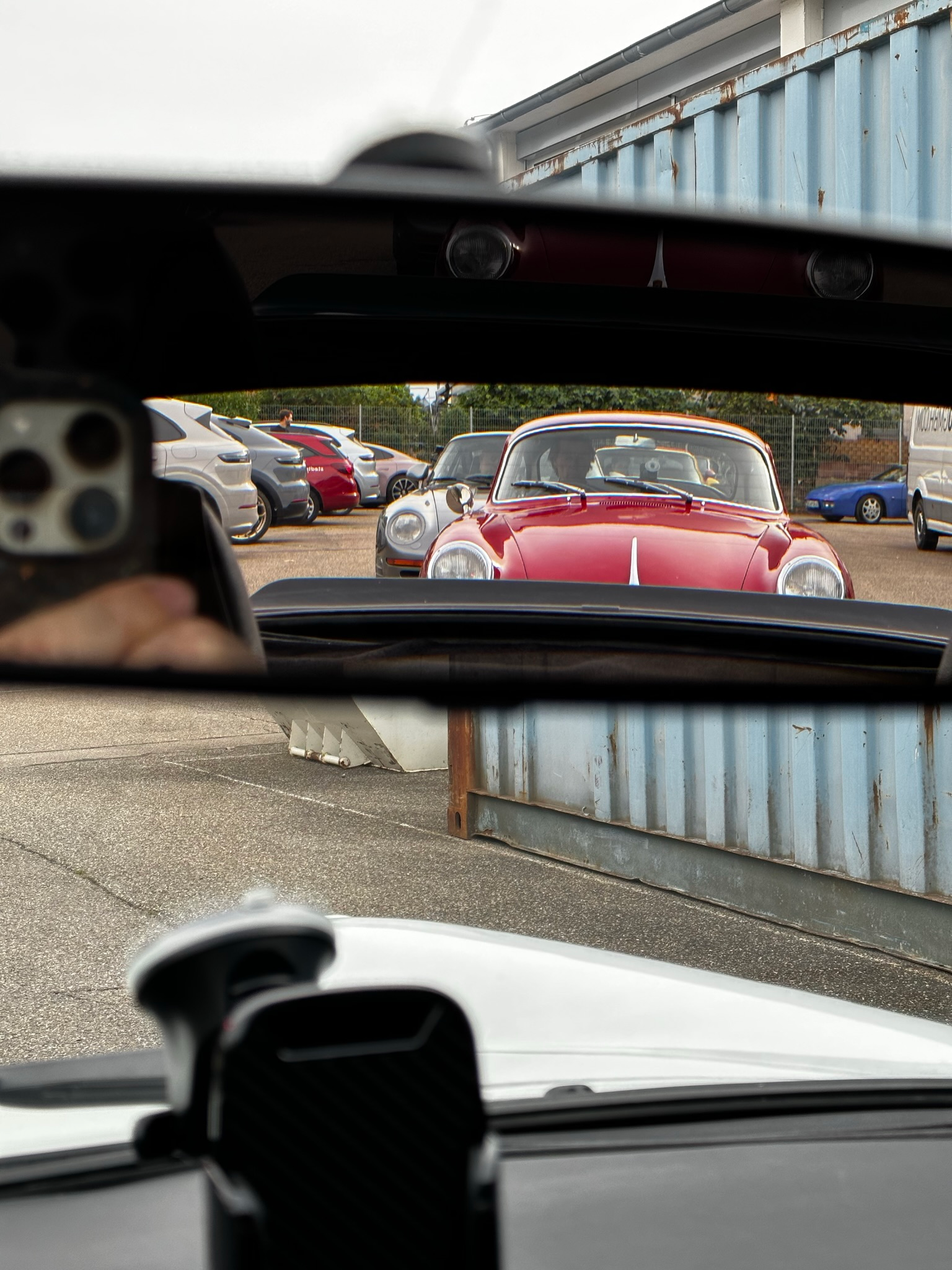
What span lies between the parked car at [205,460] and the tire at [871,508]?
0.40 metres

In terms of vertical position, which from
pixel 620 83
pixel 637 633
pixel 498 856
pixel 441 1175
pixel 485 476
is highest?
pixel 620 83

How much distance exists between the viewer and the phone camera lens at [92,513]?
29.0 inches

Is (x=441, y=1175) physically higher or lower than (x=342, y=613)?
lower

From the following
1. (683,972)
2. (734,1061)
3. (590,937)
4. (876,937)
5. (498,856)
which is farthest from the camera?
(498,856)

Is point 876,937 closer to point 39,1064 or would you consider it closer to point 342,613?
point 39,1064

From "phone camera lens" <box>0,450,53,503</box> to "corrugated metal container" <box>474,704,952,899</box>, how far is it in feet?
15.6

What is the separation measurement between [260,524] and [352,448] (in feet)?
0.25

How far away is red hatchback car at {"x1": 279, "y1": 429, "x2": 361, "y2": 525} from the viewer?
0.85 meters

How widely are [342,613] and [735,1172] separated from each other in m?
1.02

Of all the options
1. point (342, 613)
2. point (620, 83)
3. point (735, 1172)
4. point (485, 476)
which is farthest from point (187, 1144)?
point (620, 83)

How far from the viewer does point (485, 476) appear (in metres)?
0.98

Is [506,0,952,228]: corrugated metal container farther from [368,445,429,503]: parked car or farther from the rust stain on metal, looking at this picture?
[368,445,429,503]: parked car

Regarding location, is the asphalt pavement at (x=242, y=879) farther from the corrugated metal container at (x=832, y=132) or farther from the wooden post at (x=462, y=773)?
the corrugated metal container at (x=832, y=132)

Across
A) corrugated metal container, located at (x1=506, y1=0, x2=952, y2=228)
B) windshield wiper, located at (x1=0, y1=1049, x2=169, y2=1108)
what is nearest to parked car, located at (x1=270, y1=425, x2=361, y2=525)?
windshield wiper, located at (x1=0, y1=1049, x2=169, y2=1108)
